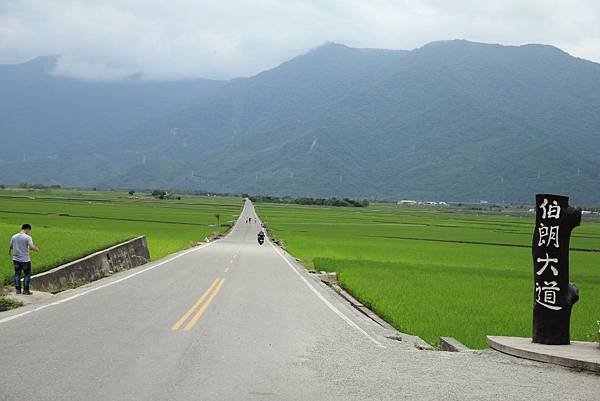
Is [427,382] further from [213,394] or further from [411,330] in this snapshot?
[411,330]

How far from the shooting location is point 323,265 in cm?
2928

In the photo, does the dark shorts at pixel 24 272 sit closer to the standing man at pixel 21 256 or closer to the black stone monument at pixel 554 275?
the standing man at pixel 21 256

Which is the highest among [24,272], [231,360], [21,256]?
[21,256]

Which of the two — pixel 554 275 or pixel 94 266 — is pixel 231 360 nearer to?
pixel 554 275

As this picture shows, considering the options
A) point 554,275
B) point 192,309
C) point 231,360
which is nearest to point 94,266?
point 192,309

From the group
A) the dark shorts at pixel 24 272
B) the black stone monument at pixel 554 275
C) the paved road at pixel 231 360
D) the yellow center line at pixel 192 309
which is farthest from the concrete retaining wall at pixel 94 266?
the black stone monument at pixel 554 275

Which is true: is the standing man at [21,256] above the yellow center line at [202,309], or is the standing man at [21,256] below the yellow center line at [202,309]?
above

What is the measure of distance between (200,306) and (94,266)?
354 inches

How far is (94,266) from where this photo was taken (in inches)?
871

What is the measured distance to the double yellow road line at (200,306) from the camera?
11766 millimetres

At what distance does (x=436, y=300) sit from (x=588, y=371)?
8980mm

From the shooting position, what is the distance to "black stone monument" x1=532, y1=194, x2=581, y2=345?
10.9m

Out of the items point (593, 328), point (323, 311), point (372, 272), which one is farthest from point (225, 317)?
point (372, 272)

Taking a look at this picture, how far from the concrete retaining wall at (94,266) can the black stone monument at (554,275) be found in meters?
12.2
